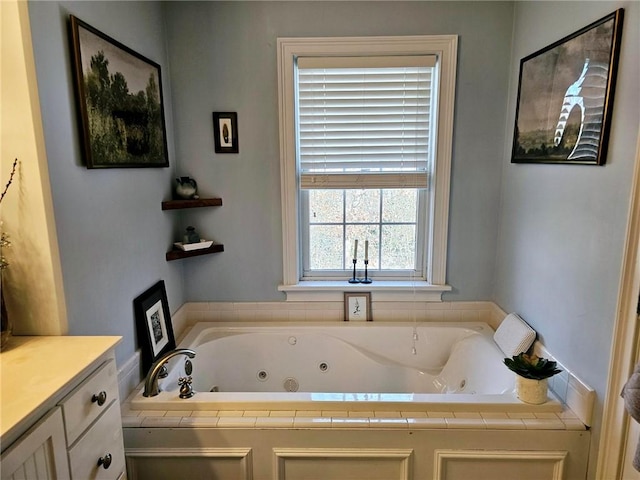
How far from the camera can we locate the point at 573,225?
161 cm

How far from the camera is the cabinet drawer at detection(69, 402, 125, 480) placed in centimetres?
111

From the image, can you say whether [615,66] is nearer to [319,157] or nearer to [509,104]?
[509,104]

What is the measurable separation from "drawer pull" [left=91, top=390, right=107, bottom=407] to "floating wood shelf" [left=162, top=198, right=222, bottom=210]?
112 centimetres

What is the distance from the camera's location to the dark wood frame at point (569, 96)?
139 cm

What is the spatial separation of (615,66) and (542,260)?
33.2 inches

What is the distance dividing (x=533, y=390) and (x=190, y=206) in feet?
6.13

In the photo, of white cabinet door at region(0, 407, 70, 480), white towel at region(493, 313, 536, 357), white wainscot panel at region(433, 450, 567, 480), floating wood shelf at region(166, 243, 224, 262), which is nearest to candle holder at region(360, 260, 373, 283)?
white towel at region(493, 313, 536, 357)

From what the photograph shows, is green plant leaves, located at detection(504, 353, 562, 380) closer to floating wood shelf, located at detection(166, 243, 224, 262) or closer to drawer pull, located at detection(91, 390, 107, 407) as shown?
drawer pull, located at detection(91, 390, 107, 407)

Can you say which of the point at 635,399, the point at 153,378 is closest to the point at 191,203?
the point at 153,378

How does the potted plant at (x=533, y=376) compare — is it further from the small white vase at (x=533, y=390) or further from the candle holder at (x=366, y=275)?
the candle holder at (x=366, y=275)

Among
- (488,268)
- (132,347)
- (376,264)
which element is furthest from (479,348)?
(132,347)

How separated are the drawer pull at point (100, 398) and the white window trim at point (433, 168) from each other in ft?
4.35

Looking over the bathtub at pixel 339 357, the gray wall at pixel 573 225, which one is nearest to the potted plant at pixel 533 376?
the gray wall at pixel 573 225

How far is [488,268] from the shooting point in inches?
96.2
